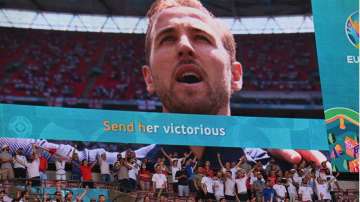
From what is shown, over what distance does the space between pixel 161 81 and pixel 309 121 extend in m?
3.46

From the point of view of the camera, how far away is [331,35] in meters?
20.6

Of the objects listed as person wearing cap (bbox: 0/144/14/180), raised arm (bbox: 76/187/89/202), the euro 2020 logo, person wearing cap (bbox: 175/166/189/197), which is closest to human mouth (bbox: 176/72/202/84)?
person wearing cap (bbox: 175/166/189/197)

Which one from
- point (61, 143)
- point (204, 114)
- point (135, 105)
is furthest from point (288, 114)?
point (61, 143)

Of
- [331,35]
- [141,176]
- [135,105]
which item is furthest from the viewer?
[331,35]

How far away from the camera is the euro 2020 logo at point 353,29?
2081cm

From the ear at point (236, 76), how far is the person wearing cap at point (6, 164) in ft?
17.4

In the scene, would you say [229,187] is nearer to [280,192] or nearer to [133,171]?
[280,192]

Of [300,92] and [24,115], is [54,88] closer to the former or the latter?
[24,115]

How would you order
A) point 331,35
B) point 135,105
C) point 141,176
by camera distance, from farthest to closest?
1. point 331,35
2. point 135,105
3. point 141,176

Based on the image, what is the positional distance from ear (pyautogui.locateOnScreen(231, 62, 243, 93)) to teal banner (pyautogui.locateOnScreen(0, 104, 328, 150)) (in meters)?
0.71

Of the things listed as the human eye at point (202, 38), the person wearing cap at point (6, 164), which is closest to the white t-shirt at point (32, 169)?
the person wearing cap at point (6, 164)

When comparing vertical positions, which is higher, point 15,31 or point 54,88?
point 15,31

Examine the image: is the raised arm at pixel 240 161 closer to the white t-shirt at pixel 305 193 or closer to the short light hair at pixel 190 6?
the white t-shirt at pixel 305 193

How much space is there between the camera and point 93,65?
18859mm
